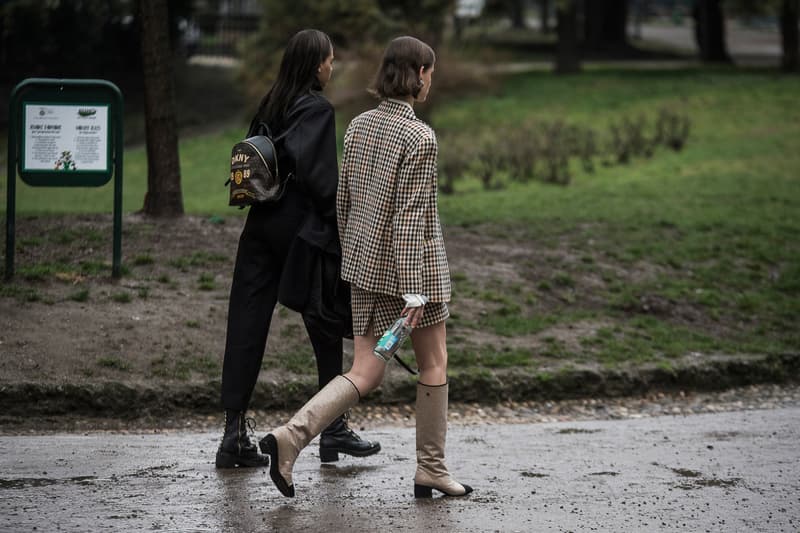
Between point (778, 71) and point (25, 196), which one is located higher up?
point (778, 71)

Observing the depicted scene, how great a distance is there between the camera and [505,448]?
634 cm

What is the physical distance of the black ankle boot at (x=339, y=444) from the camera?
5.92 m

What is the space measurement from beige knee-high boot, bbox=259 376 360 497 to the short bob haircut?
1.26 meters

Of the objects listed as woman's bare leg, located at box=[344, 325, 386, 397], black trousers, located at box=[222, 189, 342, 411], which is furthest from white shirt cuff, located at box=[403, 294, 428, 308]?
black trousers, located at box=[222, 189, 342, 411]

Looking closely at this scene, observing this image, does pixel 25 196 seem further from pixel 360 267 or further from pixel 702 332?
pixel 360 267

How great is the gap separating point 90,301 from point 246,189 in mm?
3115

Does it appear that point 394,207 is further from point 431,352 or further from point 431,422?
point 431,422

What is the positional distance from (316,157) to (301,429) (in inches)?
47.9

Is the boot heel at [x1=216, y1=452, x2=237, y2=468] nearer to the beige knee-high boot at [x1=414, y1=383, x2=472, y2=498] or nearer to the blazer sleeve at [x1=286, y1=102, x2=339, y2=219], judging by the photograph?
the beige knee-high boot at [x1=414, y1=383, x2=472, y2=498]

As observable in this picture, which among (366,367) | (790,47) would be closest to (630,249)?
(366,367)

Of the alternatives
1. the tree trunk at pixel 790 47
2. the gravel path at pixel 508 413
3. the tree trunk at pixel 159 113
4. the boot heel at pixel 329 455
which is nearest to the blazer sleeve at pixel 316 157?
the boot heel at pixel 329 455

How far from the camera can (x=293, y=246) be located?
17.8 feet

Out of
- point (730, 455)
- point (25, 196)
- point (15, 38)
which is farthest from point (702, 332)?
point (15, 38)

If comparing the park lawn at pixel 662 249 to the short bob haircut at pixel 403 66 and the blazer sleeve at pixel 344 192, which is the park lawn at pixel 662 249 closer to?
the blazer sleeve at pixel 344 192
